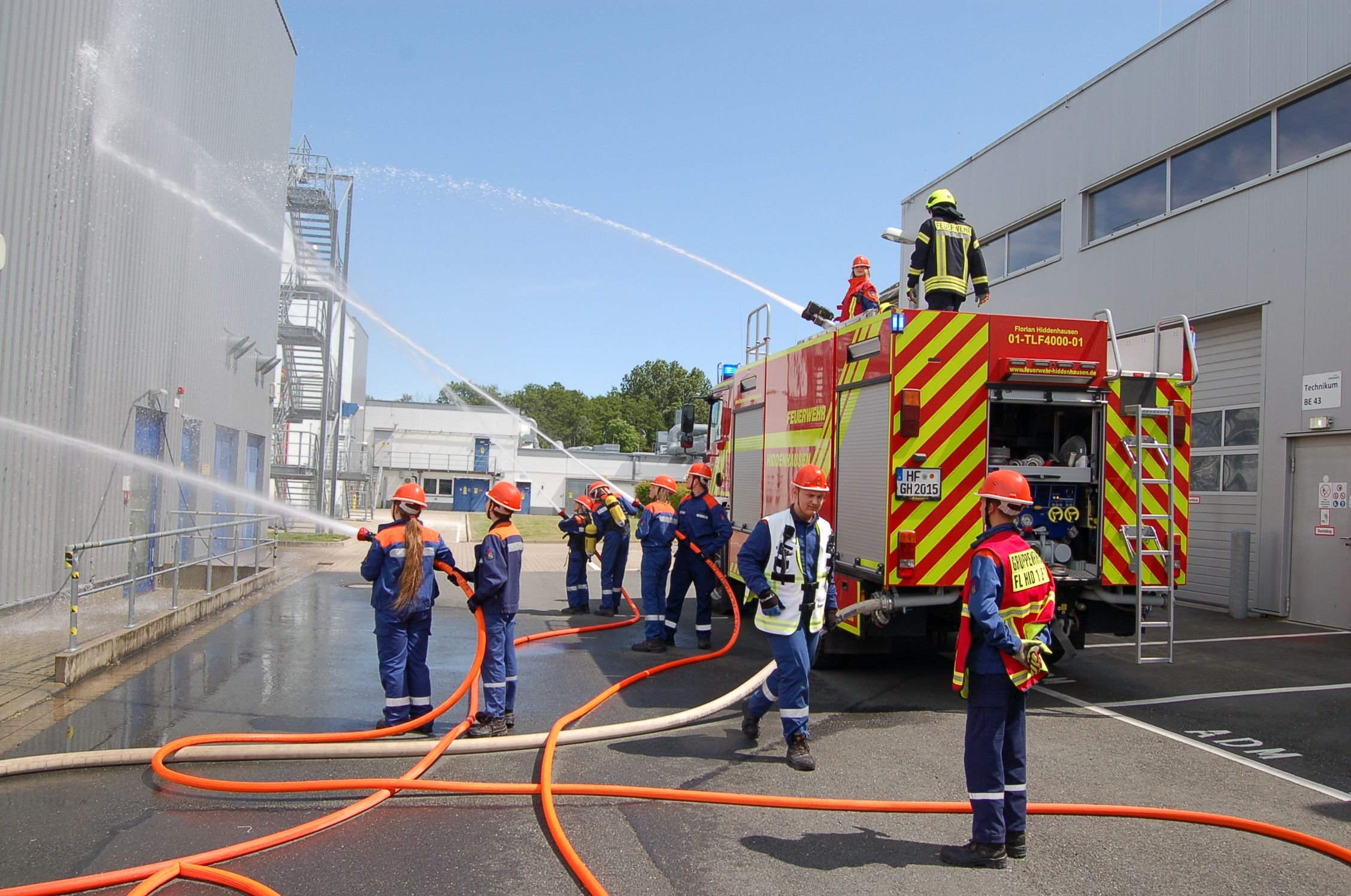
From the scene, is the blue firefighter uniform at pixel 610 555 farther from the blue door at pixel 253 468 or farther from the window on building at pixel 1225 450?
the blue door at pixel 253 468

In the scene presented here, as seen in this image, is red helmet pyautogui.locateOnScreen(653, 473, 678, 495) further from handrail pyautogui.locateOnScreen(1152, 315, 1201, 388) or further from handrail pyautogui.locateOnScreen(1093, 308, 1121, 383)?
handrail pyautogui.locateOnScreen(1152, 315, 1201, 388)

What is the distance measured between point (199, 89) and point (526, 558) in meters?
10.8

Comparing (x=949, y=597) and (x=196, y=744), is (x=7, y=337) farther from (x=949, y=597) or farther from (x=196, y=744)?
(x=949, y=597)

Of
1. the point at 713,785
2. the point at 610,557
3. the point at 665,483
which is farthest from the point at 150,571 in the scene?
the point at 713,785

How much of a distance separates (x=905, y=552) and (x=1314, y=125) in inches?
357

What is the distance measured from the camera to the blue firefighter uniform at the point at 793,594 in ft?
17.9

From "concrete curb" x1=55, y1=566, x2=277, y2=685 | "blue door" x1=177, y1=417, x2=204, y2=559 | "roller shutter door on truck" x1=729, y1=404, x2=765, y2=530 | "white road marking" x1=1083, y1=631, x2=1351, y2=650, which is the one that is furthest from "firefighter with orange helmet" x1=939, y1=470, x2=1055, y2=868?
"blue door" x1=177, y1=417, x2=204, y2=559

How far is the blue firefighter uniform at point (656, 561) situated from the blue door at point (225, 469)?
9.54 metres

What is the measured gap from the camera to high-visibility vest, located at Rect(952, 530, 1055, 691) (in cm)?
416

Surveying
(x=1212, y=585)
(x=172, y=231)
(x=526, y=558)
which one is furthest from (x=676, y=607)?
(x=526, y=558)

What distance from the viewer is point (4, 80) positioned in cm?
915

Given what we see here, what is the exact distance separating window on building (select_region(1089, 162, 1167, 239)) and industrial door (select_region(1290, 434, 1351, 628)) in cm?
442

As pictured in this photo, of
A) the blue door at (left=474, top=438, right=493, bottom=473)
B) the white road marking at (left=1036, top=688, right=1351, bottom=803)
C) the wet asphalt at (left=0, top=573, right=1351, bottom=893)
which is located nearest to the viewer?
the wet asphalt at (left=0, top=573, right=1351, bottom=893)

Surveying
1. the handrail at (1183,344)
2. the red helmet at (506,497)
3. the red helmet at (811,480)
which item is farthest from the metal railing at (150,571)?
the handrail at (1183,344)
